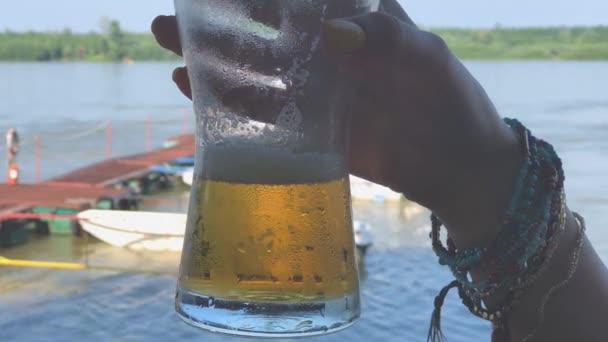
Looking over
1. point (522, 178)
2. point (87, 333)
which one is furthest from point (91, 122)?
point (522, 178)

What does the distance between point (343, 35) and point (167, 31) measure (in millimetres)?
216

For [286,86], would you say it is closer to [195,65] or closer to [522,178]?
[195,65]

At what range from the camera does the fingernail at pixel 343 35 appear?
1.63 ft

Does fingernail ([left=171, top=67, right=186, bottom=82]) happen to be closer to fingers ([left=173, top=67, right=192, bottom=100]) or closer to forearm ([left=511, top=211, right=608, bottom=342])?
fingers ([left=173, top=67, right=192, bottom=100])

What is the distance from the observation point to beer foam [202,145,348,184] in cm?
54

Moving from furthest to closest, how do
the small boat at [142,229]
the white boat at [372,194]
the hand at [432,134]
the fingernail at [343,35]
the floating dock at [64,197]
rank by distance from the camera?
the white boat at [372,194] < the floating dock at [64,197] < the small boat at [142,229] < the hand at [432,134] < the fingernail at [343,35]

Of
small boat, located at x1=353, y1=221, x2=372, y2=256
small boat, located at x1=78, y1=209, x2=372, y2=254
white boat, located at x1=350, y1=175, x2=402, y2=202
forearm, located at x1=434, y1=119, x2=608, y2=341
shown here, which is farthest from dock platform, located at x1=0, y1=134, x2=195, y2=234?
forearm, located at x1=434, y1=119, x2=608, y2=341

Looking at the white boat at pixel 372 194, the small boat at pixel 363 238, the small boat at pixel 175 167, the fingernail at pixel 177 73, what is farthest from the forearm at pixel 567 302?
the small boat at pixel 175 167

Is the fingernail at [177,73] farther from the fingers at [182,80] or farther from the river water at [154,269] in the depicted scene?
the river water at [154,269]

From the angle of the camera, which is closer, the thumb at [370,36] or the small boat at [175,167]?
the thumb at [370,36]

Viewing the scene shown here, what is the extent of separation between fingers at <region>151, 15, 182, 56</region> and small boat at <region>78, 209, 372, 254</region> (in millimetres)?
6039

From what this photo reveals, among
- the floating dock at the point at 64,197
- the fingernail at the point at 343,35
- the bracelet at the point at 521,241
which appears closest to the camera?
the fingernail at the point at 343,35

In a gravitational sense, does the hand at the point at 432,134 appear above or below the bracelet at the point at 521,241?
above

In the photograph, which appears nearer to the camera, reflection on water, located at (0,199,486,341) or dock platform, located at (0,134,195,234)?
reflection on water, located at (0,199,486,341)
